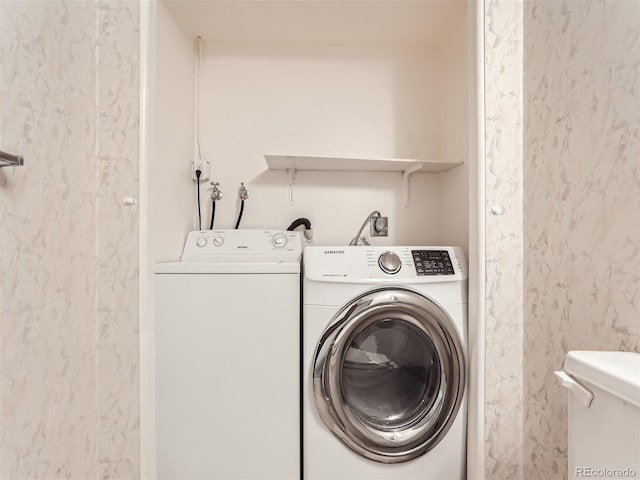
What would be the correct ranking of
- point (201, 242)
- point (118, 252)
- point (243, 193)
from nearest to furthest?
point (118, 252), point (201, 242), point (243, 193)

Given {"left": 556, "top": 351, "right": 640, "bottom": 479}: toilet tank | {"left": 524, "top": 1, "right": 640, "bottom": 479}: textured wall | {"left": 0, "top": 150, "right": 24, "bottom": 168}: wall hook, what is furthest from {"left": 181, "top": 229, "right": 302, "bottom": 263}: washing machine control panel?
{"left": 556, "top": 351, "right": 640, "bottom": 479}: toilet tank

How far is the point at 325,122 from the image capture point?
1.88 metres

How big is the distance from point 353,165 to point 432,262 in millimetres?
681

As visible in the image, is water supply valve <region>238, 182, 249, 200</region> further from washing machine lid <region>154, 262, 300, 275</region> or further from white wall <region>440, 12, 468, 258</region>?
white wall <region>440, 12, 468, 258</region>

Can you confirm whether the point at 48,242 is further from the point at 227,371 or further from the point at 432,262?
the point at 432,262

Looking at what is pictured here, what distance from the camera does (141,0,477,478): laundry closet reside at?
175 cm

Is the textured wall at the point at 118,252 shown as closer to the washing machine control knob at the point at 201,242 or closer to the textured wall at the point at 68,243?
the textured wall at the point at 68,243

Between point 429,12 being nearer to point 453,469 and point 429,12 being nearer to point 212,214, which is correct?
point 212,214

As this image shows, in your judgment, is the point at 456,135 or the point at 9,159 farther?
the point at 456,135

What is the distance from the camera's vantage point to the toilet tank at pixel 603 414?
24.1 inches

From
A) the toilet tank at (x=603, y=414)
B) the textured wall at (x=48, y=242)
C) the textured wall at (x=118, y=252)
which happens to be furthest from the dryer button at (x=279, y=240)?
the toilet tank at (x=603, y=414)

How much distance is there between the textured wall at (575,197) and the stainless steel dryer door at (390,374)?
295 mm

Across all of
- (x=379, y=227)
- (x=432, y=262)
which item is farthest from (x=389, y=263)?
(x=379, y=227)

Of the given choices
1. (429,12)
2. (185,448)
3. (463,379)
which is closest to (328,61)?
(429,12)
